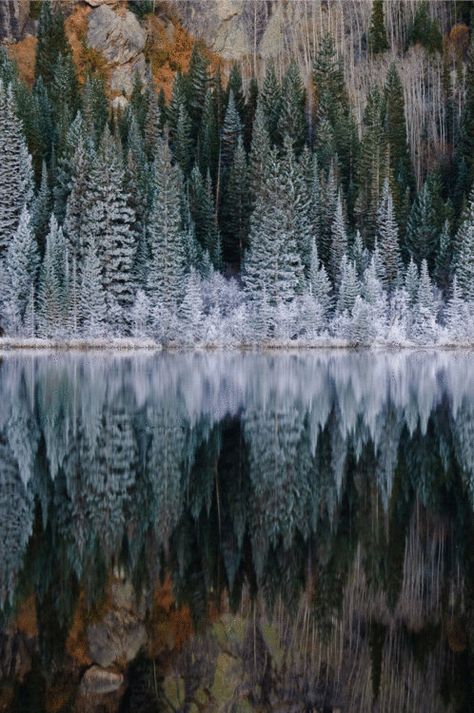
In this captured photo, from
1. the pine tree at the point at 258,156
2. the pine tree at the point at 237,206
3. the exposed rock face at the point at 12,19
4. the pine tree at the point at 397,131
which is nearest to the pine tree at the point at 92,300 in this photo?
the pine tree at the point at 258,156

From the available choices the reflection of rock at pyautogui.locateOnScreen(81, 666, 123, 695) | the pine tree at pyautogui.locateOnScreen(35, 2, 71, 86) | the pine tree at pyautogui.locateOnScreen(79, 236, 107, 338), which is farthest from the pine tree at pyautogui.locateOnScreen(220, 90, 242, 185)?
the reflection of rock at pyautogui.locateOnScreen(81, 666, 123, 695)

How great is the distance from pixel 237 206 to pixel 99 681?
5912 centimetres

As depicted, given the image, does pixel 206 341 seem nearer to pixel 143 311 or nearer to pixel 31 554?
pixel 143 311

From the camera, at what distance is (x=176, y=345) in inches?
2106

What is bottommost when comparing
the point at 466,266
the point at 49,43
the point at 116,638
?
the point at 116,638

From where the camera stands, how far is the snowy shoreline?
168 ft

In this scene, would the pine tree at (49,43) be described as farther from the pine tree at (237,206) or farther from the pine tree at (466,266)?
the pine tree at (466,266)

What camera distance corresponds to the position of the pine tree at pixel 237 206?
64250 mm

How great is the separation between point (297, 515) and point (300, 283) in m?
45.9

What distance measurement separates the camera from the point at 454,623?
7863mm

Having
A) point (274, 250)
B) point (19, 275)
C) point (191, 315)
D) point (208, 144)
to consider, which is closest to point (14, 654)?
point (191, 315)

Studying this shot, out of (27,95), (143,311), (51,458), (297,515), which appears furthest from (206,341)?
(297,515)

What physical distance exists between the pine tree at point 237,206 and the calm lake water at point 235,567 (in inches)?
1870

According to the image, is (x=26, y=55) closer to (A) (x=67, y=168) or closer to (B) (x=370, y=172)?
(A) (x=67, y=168)
